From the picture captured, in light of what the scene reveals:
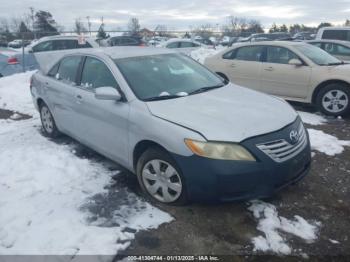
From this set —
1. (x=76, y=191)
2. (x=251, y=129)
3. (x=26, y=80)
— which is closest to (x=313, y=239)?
(x=251, y=129)

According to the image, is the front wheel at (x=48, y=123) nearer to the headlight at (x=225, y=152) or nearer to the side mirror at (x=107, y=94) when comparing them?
the side mirror at (x=107, y=94)

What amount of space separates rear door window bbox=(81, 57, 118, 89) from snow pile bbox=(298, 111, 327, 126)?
419 centimetres

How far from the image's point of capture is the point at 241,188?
317 cm


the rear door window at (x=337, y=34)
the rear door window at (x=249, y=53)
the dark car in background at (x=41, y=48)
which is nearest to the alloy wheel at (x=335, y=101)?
the rear door window at (x=249, y=53)

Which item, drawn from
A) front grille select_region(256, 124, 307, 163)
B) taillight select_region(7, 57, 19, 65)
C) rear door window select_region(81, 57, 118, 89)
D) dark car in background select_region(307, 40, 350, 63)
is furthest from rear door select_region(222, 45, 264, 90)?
taillight select_region(7, 57, 19, 65)

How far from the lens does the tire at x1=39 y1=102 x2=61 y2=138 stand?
5.65 meters

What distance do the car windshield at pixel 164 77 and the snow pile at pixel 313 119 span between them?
282 centimetres

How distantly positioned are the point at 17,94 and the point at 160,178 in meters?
7.41

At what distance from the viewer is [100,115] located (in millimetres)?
4156

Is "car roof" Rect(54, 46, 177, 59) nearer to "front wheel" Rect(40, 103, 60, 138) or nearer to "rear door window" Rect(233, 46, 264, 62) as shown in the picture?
"front wheel" Rect(40, 103, 60, 138)

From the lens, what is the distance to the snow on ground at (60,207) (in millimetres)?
3076

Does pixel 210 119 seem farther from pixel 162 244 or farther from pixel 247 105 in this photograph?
pixel 162 244

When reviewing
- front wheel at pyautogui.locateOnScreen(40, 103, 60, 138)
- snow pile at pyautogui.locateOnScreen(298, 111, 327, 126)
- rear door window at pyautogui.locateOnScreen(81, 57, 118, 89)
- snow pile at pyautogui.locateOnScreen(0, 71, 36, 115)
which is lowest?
snow pile at pyautogui.locateOnScreen(0, 71, 36, 115)

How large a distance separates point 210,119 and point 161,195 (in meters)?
1.00
